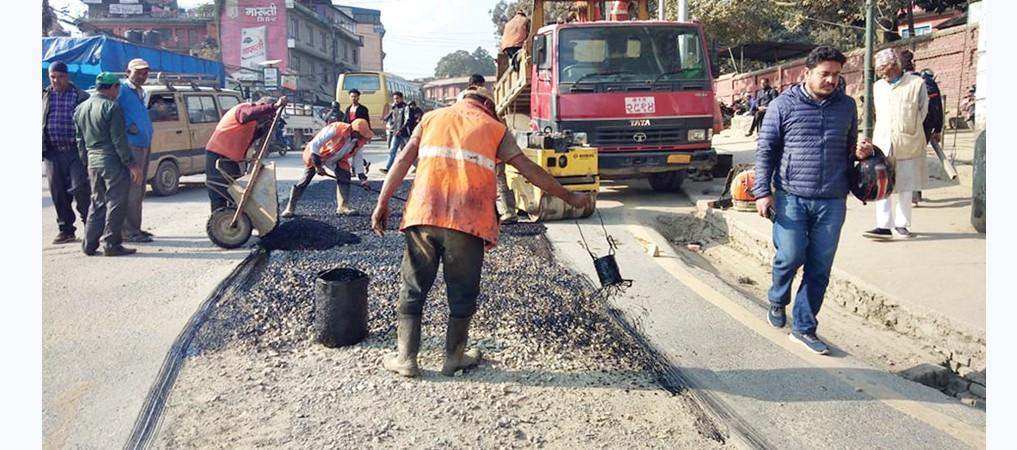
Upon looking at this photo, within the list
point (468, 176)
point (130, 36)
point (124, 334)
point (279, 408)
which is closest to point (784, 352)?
point (468, 176)

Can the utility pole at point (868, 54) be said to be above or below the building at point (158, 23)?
below

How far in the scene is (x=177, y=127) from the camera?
1191cm

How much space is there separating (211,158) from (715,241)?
5.80m

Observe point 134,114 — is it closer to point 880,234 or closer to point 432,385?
point 432,385

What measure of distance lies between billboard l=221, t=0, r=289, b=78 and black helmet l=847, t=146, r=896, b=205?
45.7 meters

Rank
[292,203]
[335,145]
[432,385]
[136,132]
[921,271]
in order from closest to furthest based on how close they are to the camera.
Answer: [432,385] → [921,271] → [136,132] → [335,145] → [292,203]

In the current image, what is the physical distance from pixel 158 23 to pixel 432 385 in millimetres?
54672

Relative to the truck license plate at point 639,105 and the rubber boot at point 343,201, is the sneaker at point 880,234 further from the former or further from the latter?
the rubber boot at point 343,201

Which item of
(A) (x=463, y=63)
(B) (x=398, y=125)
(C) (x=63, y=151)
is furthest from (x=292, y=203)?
(A) (x=463, y=63)

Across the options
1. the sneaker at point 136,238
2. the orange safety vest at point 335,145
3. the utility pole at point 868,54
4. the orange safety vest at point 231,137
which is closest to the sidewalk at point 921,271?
the utility pole at point 868,54

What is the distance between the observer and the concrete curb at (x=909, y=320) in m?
4.43

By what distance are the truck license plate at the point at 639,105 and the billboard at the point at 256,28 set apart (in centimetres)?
4054

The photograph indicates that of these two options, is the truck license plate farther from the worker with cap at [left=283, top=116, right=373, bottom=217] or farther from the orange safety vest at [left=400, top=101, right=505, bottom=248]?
the orange safety vest at [left=400, top=101, right=505, bottom=248]

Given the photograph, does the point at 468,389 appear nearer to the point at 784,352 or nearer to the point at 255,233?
the point at 784,352
